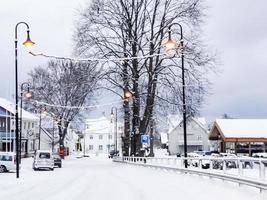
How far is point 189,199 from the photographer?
55.5 ft

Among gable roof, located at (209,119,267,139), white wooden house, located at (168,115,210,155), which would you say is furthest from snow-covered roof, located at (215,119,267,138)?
white wooden house, located at (168,115,210,155)

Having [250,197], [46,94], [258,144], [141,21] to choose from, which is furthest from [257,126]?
[250,197]

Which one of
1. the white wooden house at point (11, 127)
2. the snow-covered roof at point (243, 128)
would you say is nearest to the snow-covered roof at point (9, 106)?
the white wooden house at point (11, 127)

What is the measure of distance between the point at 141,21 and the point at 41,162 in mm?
15332

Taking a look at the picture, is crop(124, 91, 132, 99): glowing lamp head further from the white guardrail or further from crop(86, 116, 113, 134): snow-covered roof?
crop(86, 116, 113, 134): snow-covered roof

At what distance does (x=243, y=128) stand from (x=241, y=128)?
0.24 meters

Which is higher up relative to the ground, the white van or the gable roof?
the gable roof

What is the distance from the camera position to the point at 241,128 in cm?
5753

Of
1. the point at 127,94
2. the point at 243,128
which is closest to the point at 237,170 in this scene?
the point at 127,94

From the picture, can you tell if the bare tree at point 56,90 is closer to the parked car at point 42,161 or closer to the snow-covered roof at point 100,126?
the parked car at point 42,161

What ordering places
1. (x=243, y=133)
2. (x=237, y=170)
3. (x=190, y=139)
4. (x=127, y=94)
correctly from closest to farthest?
(x=237, y=170), (x=127, y=94), (x=243, y=133), (x=190, y=139)

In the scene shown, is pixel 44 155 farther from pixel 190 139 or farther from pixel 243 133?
pixel 190 139

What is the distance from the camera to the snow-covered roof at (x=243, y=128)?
56312 millimetres

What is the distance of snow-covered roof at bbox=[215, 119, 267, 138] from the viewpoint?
5631cm
